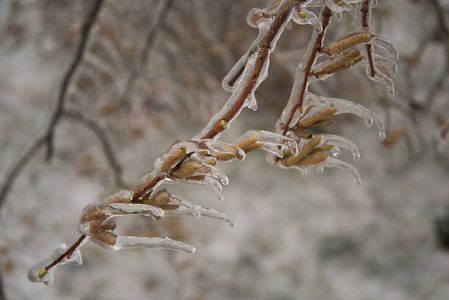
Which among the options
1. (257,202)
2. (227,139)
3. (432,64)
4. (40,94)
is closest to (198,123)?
(227,139)

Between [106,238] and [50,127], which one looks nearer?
[106,238]

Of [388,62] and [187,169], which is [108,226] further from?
[388,62]

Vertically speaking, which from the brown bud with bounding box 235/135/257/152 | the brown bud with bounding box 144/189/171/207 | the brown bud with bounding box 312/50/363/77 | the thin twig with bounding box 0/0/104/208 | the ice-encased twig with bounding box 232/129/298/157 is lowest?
the brown bud with bounding box 144/189/171/207

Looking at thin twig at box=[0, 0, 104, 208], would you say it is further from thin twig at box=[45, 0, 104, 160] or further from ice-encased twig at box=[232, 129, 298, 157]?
ice-encased twig at box=[232, 129, 298, 157]

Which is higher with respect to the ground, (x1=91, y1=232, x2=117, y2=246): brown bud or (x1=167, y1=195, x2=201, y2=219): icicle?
(x1=167, y1=195, x2=201, y2=219): icicle

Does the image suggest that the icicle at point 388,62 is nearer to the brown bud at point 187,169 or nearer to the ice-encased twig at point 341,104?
the ice-encased twig at point 341,104

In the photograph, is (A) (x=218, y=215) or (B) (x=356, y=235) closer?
(A) (x=218, y=215)

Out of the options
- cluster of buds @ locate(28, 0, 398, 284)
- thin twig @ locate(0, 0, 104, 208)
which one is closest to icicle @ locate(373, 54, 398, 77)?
cluster of buds @ locate(28, 0, 398, 284)

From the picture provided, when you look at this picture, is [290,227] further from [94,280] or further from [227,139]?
[94,280]

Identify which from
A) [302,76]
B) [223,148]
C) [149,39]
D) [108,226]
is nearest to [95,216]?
[108,226]
